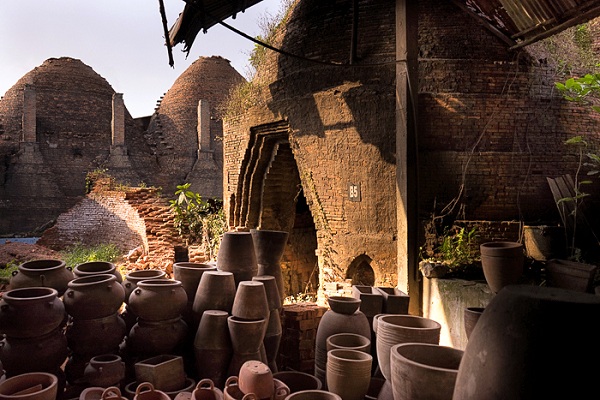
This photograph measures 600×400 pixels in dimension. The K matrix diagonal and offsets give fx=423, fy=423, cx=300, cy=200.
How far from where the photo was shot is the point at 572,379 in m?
1.46

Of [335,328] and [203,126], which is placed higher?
[203,126]

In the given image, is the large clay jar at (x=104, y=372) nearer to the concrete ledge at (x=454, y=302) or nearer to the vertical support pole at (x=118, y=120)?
the concrete ledge at (x=454, y=302)

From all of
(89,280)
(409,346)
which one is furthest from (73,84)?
(409,346)

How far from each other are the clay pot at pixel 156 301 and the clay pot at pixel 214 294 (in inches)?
7.6

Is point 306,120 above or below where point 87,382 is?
above

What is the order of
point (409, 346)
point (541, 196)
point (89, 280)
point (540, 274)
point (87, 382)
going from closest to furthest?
point (409, 346), point (87, 382), point (89, 280), point (540, 274), point (541, 196)

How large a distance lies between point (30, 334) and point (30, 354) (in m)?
0.15

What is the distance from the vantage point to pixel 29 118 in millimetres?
23969

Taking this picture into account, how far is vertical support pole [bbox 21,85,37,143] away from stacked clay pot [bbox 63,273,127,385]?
24.7m

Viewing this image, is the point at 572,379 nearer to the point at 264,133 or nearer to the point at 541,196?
the point at 541,196

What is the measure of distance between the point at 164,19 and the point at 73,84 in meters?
26.2

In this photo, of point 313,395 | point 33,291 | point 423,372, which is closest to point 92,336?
point 33,291

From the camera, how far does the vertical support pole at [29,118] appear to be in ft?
78.3

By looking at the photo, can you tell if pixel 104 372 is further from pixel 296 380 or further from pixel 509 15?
pixel 509 15
